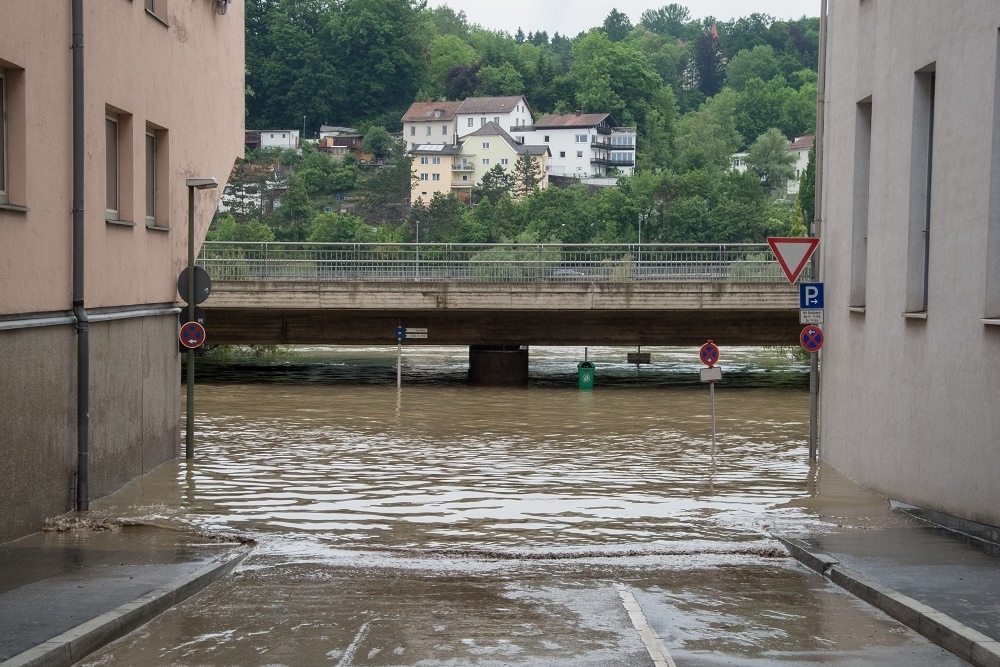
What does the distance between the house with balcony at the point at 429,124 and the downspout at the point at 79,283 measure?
14674 centimetres

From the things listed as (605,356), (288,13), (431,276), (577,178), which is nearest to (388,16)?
(288,13)

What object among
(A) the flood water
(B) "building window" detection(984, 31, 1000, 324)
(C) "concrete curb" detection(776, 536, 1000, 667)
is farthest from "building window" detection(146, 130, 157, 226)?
(B) "building window" detection(984, 31, 1000, 324)

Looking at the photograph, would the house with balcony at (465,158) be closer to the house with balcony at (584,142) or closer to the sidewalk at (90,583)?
the house with balcony at (584,142)

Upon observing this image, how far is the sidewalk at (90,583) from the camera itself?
725 cm

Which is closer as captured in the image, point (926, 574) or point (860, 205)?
point (926, 574)

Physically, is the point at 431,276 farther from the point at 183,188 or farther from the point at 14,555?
the point at 14,555

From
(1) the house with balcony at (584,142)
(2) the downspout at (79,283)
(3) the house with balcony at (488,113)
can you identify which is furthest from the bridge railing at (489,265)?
(3) the house with balcony at (488,113)

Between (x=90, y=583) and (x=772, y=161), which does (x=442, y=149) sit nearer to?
(x=772, y=161)

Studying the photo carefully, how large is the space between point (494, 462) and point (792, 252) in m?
6.06

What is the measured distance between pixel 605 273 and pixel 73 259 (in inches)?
958

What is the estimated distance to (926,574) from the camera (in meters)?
9.48

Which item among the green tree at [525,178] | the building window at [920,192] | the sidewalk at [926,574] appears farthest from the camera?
Result: the green tree at [525,178]

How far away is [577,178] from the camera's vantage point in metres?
153

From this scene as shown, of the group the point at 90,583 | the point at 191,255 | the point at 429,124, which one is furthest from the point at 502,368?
the point at 429,124
